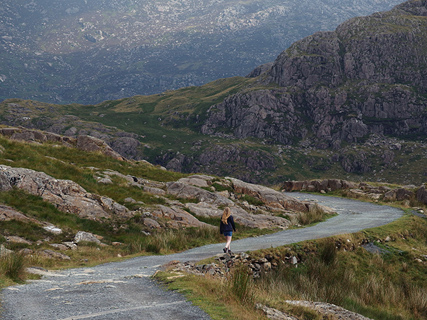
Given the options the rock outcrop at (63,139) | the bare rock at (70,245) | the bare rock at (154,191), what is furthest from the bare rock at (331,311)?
the rock outcrop at (63,139)

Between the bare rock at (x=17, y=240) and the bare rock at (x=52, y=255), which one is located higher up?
the bare rock at (x=17, y=240)

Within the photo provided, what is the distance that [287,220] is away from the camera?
31.3 meters

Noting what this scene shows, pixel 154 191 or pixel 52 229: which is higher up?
pixel 154 191

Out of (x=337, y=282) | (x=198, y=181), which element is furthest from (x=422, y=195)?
(x=337, y=282)

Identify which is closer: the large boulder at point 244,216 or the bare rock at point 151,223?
the bare rock at point 151,223

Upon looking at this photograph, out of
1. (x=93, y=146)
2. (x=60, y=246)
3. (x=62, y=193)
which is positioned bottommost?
(x=60, y=246)

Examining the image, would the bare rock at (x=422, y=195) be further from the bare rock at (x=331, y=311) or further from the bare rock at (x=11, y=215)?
the bare rock at (x=11, y=215)

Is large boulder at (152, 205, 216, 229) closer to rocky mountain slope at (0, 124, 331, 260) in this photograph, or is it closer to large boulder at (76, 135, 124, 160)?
rocky mountain slope at (0, 124, 331, 260)

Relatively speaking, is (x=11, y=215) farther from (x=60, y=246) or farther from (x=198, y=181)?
(x=198, y=181)

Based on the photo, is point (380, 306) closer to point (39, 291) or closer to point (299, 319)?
point (299, 319)

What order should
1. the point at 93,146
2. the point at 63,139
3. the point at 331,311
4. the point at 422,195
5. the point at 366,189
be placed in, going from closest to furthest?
the point at 331,311 → the point at 422,195 → the point at 93,146 → the point at 63,139 → the point at 366,189

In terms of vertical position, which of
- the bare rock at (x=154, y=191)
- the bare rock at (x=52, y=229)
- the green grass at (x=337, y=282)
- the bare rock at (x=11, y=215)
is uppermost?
the bare rock at (x=11, y=215)

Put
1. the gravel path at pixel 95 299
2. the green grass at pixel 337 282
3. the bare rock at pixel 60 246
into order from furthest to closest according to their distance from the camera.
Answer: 1. the bare rock at pixel 60 246
2. the green grass at pixel 337 282
3. the gravel path at pixel 95 299

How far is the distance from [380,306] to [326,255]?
392 cm
